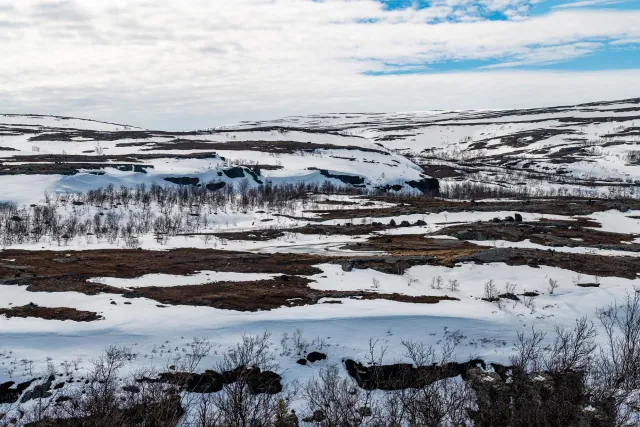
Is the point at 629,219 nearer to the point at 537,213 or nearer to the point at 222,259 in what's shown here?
the point at 537,213

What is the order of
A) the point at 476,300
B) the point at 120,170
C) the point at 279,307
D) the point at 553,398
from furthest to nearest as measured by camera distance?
1. the point at 120,170
2. the point at 476,300
3. the point at 279,307
4. the point at 553,398

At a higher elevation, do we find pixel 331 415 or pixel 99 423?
pixel 99 423

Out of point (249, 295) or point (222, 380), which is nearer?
point (222, 380)

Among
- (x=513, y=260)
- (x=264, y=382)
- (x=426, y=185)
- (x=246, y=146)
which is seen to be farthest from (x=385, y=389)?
(x=246, y=146)

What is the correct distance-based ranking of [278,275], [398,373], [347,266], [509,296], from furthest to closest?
1. [347,266]
2. [278,275]
3. [509,296]
4. [398,373]

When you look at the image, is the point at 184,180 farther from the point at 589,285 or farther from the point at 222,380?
the point at 222,380

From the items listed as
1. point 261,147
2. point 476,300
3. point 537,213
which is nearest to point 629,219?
point 537,213

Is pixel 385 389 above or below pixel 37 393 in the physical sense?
below

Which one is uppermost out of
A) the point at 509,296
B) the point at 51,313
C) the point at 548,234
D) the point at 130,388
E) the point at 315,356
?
the point at 509,296
